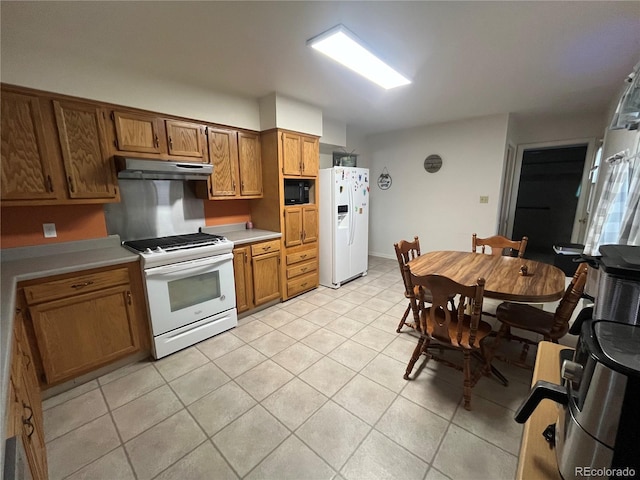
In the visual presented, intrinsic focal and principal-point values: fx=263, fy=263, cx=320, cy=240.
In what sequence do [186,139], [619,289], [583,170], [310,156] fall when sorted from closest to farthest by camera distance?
[619,289] < [186,139] < [310,156] < [583,170]

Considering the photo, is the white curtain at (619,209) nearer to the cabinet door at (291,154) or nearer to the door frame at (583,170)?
the door frame at (583,170)

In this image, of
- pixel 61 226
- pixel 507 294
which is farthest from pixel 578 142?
pixel 61 226

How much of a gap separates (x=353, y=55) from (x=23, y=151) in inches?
98.4

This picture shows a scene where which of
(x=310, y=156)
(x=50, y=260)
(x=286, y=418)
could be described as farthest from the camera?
(x=310, y=156)

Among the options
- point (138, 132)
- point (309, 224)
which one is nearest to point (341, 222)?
point (309, 224)

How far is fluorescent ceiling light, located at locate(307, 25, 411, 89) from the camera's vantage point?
1785 mm

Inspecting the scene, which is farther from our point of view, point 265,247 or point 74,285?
point 265,247

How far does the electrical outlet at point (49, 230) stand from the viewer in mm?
2119

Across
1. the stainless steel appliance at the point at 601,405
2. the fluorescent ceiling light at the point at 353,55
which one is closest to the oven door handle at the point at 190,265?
the fluorescent ceiling light at the point at 353,55

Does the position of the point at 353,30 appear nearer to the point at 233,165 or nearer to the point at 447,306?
the point at 233,165

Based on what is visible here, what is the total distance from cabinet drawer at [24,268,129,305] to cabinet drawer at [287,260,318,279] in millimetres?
1736

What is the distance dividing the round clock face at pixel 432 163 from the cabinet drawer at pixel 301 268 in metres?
2.63

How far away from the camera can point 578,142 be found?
3879 mm

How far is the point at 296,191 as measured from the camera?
341 cm
